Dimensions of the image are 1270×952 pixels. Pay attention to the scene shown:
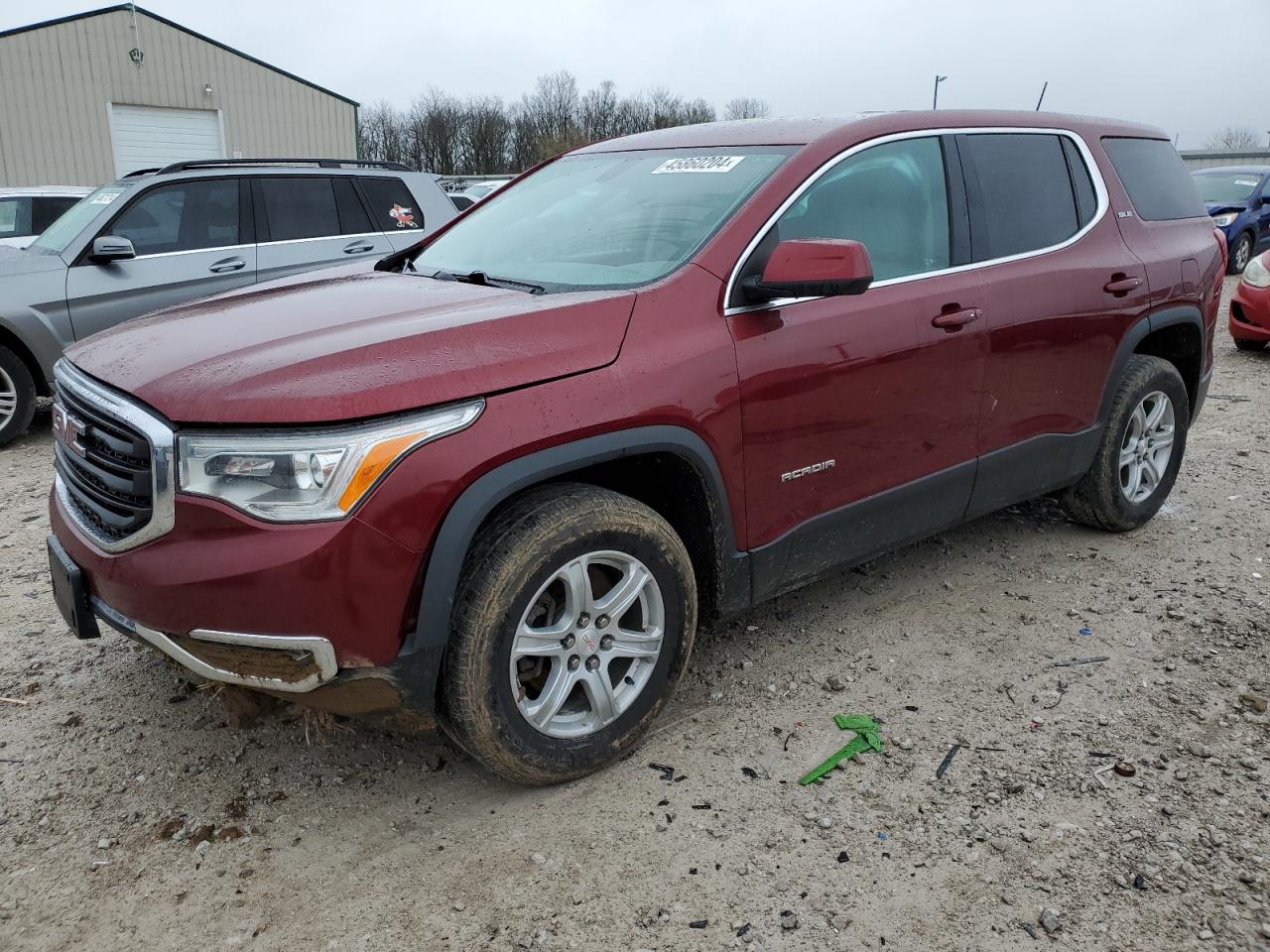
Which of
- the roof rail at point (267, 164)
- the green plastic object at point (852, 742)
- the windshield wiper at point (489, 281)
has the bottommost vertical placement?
the green plastic object at point (852, 742)

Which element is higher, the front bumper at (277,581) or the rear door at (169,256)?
the rear door at (169,256)

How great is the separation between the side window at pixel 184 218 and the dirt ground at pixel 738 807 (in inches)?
A: 146

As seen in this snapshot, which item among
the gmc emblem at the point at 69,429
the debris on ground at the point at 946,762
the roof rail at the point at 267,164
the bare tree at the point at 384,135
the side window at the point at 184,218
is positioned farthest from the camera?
the bare tree at the point at 384,135

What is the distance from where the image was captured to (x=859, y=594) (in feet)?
13.1

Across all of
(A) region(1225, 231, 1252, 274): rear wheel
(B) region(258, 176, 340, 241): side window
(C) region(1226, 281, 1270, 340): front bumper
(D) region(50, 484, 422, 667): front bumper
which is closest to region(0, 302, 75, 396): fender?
(B) region(258, 176, 340, 241): side window

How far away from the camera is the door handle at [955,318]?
335 centimetres

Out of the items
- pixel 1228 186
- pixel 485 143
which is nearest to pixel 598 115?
pixel 485 143

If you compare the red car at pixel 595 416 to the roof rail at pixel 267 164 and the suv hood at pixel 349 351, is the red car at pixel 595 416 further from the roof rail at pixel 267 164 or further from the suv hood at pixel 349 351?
the roof rail at pixel 267 164

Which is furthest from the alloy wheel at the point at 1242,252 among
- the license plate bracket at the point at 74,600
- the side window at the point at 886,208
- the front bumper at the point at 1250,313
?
the license plate bracket at the point at 74,600

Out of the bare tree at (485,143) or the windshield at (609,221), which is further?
the bare tree at (485,143)

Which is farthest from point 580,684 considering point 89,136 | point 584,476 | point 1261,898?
point 89,136

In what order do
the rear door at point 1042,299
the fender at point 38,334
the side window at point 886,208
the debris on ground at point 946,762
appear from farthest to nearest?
the fender at point 38,334
the rear door at point 1042,299
the side window at point 886,208
the debris on ground at point 946,762

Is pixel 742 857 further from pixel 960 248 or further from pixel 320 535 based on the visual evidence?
pixel 960 248

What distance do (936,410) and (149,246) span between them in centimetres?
561
